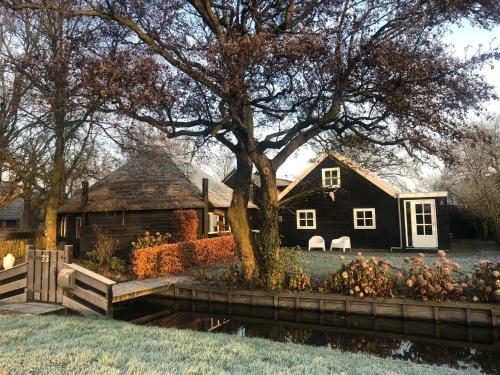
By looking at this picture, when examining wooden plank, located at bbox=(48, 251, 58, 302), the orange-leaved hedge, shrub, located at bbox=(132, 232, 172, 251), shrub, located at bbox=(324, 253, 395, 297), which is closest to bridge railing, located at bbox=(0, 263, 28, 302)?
wooden plank, located at bbox=(48, 251, 58, 302)

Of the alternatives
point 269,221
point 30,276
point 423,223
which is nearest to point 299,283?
point 269,221

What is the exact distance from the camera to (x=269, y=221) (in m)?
10.3

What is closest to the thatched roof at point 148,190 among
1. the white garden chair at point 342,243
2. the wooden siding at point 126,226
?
the wooden siding at point 126,226

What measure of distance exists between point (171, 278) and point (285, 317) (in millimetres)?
4517

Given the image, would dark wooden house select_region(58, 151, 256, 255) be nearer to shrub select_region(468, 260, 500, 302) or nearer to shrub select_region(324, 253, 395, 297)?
shrub select_region(324, 253, 395, 297)

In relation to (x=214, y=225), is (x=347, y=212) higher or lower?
higher

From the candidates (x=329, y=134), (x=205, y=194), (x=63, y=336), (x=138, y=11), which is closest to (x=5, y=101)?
(x=205, y=194)

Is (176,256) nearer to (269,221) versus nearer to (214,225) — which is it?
(269,221)

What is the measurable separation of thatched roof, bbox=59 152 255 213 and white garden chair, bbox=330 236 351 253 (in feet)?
19.4

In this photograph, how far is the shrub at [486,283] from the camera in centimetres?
826

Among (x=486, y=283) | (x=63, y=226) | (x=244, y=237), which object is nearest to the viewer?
(x=486, y=283)

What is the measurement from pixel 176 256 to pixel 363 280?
7069 mm

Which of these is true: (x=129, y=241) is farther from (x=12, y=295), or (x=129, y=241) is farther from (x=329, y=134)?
(x=329, y=134)

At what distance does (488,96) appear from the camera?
28.7 ft
